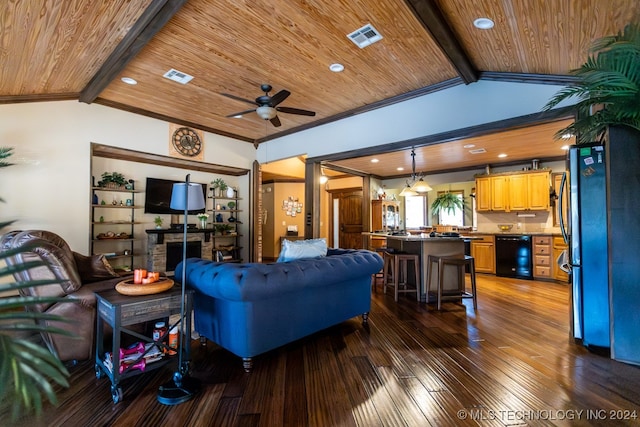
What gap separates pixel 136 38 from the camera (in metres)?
3.16

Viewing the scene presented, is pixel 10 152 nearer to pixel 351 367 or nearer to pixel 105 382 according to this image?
pixel 105 382

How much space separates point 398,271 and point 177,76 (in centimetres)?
428

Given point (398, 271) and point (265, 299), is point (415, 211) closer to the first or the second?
point (398, 271)

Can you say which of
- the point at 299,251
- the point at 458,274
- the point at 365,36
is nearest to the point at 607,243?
the point at 458,274

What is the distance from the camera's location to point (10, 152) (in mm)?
4230

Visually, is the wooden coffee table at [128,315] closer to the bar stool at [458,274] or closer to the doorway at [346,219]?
the bar stool at [458,274]

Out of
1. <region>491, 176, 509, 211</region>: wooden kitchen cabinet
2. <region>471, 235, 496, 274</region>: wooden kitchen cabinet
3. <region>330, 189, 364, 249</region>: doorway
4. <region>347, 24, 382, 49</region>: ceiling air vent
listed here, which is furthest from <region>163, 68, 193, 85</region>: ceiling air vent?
<region>491, 176, 509, 211</region>: wooden kitchen cabinet

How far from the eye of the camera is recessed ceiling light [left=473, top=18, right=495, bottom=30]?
286cm

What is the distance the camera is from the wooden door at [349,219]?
8945 mm

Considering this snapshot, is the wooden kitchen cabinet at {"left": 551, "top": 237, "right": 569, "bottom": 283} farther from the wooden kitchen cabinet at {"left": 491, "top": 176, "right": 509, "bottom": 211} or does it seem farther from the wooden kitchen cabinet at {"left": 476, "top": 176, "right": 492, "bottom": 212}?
the wooden kitchen cabinet at {"left": 476, "top": 176, "right": 492, "bottom": 212}

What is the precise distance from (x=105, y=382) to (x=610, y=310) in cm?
421

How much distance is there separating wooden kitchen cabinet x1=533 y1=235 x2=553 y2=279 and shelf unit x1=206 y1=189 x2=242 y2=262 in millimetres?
6399

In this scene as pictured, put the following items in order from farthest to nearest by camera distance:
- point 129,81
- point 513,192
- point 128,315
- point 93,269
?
point 513,192 < point 129,81 < point 93,269 < point 128,315

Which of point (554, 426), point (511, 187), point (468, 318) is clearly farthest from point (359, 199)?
point (554, 426)
